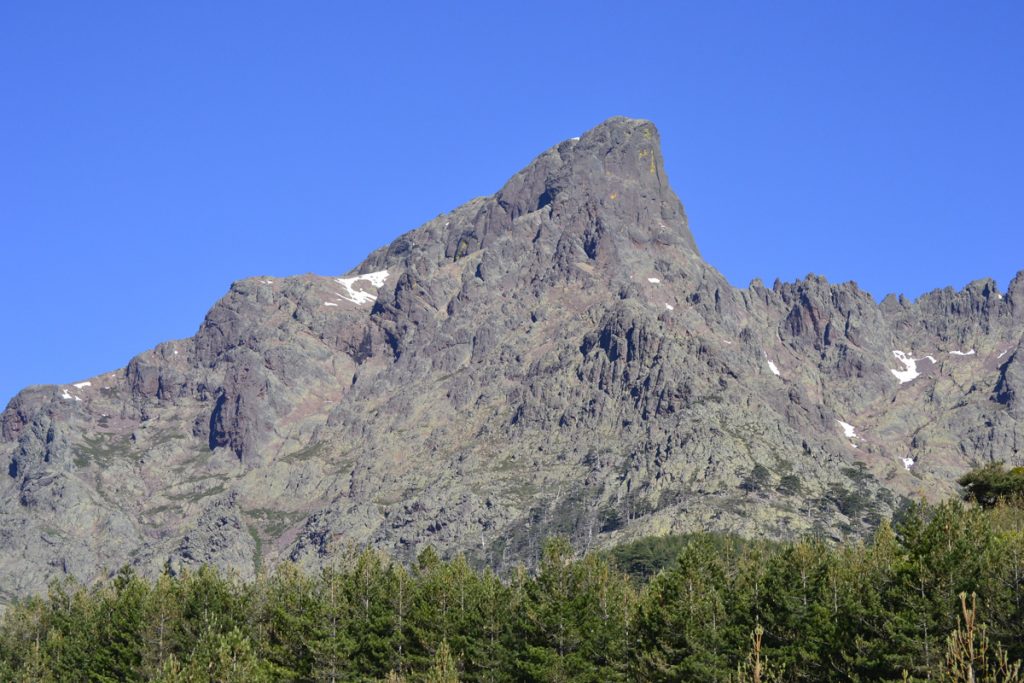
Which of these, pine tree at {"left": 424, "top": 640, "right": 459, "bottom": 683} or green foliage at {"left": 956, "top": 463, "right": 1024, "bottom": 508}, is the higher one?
green foliage at {"left": 956, "top": 463, "right": 1024, "bottom": 508}

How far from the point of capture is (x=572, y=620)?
107m

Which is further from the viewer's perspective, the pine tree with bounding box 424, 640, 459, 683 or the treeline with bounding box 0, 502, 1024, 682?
the pine tree with bounding box 424, 640, 459, 683

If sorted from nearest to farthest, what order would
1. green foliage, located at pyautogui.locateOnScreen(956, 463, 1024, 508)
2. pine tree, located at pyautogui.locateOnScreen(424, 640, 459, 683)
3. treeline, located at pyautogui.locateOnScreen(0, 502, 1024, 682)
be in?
treeline, located at pyautogui.locateOnScreen(0, 502, 1024, 682) → pine tree, located at pyautogui.locateOnScreen(424, 640, 459, 683) → green foliage, located at pyautogui.locateOnScreen(956, 463, 1024, 508)

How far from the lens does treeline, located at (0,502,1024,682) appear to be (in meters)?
88.2

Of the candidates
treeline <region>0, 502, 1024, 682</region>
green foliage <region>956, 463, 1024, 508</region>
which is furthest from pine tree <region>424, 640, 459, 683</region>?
green foliage <region>956, 463, 1024, 508</region>

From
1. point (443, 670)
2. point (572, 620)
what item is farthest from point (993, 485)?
point (443, 670)

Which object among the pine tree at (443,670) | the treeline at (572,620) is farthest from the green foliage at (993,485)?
the pine tree at (443,670)

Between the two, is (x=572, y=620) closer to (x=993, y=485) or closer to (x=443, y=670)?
(x=443, y=670)

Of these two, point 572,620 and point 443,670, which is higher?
point 572,620

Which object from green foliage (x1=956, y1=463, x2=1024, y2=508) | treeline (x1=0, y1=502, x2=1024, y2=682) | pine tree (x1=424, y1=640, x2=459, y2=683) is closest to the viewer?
treeline (x1=0, y1=502, x2=1024, y2=682)

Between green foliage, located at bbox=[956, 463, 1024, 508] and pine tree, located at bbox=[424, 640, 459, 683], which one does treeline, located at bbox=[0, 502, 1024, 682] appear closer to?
pine tree, located at bbox=[424, 640, 459, 683]

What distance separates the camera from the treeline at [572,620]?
3474 inches

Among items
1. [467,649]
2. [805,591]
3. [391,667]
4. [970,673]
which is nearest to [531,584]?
[467,649]

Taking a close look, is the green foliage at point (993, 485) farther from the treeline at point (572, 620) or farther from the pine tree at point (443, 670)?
the pine tree at point (443, 670)
